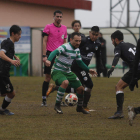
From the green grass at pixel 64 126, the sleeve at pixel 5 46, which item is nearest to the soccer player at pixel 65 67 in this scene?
the green grass at pixel 64 126

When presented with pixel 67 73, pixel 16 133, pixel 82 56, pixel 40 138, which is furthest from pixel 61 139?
pixel 82 56

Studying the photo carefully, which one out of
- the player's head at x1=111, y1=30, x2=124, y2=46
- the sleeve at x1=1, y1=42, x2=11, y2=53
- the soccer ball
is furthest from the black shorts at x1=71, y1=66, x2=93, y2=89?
the sleeve at x1=1, y1=42, x2=11, y2=53

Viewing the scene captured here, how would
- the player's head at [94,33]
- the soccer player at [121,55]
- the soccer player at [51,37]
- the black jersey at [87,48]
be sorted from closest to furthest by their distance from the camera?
the soccer player at [121,55], the player's head at [94,33], the black jersey at [87,48], the soccer player at [51,37]

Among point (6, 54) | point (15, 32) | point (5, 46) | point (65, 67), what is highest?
point (15, 32)

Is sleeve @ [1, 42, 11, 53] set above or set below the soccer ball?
above

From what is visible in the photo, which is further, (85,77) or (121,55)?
(85,77)

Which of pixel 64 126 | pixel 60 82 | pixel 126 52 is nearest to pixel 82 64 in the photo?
pixel 60 82

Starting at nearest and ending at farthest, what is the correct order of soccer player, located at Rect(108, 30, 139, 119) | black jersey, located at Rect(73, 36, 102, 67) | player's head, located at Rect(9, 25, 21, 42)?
soccer player, located at Rect(108, 30, 139, 119) → player's head, located at Rect(9, 25, 21, 42) → black jersey, located at Rect(73, 36, 102, 67)

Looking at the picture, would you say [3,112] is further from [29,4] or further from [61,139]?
[29,4]

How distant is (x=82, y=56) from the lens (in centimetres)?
827

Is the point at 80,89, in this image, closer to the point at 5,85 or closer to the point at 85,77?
the point at 85,77

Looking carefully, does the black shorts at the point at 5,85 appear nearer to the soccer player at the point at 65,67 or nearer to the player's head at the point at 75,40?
the soccer player at the point at 65,67

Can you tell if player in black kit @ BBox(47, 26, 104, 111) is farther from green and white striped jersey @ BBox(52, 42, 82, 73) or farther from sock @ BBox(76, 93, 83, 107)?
green and white striped jersey @ BBox(52, 42, 82, 73)

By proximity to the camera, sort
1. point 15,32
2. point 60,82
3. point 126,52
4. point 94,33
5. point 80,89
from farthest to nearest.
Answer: point 94,33 → point 80,89 → point 60,82 → point 15,32 → point 126,52
